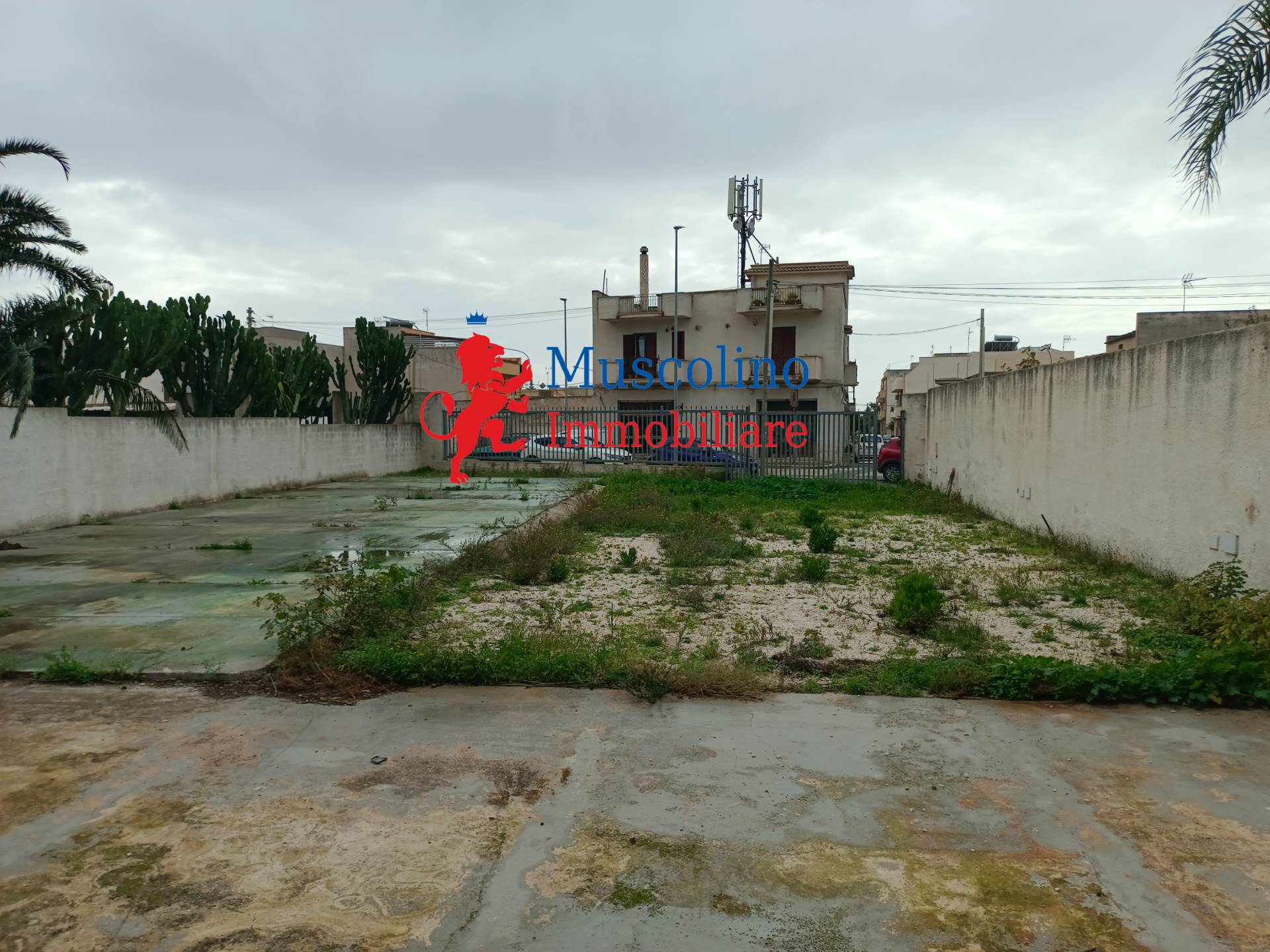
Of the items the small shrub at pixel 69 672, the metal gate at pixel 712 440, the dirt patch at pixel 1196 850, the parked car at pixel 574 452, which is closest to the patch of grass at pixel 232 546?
the small shrub at pixel 69 672

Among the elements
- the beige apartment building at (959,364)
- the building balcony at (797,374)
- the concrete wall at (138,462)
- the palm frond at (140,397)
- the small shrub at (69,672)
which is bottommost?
the small shrub at (69,672)

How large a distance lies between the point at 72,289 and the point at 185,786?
34.9 ft

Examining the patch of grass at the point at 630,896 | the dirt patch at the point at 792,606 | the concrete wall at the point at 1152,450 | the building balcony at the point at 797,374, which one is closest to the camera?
the patch of grass at the point at 630,896

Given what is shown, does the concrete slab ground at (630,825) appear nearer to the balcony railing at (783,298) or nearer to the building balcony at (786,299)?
the building balcony at (786,299)

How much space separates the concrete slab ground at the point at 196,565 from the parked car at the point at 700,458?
550 centimetres

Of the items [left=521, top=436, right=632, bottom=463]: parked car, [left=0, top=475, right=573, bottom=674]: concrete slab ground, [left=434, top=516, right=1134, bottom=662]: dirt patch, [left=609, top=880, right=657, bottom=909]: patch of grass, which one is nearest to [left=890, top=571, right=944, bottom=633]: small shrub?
[left=434, top=516, right=1134, bottom=662]: dirt patch

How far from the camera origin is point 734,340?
111ft

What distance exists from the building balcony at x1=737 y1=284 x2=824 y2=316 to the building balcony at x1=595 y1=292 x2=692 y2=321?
2.29m

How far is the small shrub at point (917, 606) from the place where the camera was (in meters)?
6.20

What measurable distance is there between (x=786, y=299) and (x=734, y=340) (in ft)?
8.90

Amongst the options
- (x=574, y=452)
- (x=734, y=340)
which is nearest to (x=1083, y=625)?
(x=574, y=452)

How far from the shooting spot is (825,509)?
14.7 metres

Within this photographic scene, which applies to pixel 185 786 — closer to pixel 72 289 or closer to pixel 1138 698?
pixel 1138 698

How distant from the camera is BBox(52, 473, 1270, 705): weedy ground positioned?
16.0ft
